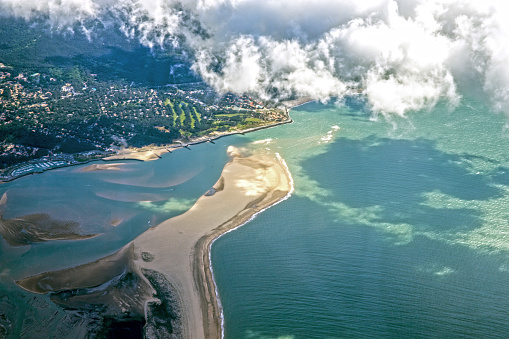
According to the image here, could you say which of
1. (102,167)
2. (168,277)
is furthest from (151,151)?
(168,277)

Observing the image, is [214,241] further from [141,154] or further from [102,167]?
[141,154]

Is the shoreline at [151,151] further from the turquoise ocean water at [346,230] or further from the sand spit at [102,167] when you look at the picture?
the sand spit at [102,167]

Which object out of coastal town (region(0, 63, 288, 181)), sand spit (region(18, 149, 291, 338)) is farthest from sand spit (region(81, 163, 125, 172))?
sand spit (region(18, 149, 291, 338))

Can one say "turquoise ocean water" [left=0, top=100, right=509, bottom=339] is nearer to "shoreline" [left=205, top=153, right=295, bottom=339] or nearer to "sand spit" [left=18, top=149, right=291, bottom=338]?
"shoreline" [left=205, top=153, right=295, bottom=339]

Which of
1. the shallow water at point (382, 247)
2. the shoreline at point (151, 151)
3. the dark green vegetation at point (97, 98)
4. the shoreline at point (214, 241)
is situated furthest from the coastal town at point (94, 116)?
the shoreline at point (214, 241)

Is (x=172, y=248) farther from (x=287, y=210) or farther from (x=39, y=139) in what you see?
(x=39, y=139)

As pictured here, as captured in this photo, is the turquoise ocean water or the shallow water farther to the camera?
the turquoise ocean water
